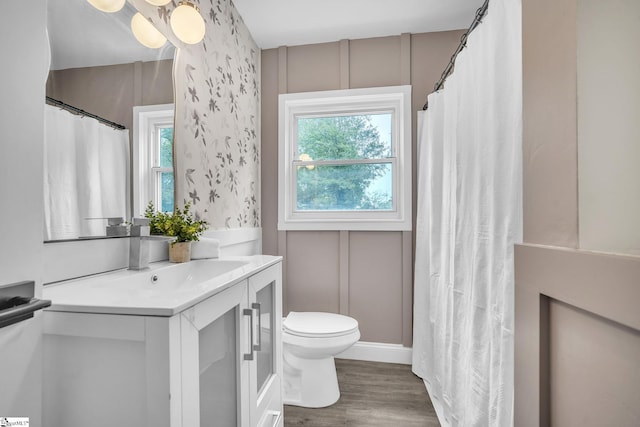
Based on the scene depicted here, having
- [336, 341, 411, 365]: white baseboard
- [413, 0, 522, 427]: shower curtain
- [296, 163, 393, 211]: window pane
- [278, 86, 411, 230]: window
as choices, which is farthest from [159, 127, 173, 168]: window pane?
[336, 341, 411, 365]: white baseboard

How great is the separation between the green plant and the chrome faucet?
0.47 ft

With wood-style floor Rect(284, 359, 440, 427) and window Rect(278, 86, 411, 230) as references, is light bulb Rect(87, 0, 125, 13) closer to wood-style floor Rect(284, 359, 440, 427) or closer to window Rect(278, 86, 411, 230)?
window Rect(278, 86, 411, 230)

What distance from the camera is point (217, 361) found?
820 mm

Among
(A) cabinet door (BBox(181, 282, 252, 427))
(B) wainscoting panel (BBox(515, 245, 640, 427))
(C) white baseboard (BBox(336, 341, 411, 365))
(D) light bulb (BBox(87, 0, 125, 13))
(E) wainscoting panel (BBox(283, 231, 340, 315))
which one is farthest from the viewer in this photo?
(E) wainscoting panel (BBox(283, 231, 340, 315))

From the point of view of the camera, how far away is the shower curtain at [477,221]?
3.06 ft

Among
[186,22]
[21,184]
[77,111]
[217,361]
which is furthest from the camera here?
[186,22]

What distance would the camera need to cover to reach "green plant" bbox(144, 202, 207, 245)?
1.25m

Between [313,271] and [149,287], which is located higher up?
[149,287]

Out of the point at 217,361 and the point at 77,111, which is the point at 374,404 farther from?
the point at 77,111

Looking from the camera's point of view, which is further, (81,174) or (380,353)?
(380,353)

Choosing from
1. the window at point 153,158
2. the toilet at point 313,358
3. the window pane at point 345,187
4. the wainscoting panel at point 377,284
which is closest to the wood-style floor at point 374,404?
the toilet at point 313,358

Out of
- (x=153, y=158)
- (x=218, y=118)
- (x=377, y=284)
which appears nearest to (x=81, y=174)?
(x=153, y=158)

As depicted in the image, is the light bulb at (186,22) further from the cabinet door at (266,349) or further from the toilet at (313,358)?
the toilet at (313,358)

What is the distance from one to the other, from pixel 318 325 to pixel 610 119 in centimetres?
163
